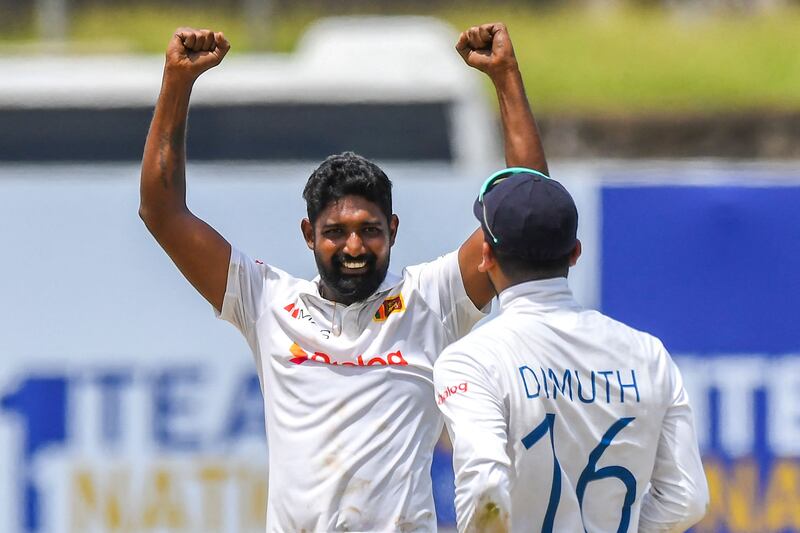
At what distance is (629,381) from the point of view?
10.5 feet

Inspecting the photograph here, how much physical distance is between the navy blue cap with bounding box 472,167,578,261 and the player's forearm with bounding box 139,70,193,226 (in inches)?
37.8

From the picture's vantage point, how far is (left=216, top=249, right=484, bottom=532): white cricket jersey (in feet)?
11.8

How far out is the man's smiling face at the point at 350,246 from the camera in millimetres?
3662

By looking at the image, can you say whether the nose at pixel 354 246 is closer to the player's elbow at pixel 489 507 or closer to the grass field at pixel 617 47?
the player's elbow at pixel 489 507

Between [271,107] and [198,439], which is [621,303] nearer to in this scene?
[198,439]

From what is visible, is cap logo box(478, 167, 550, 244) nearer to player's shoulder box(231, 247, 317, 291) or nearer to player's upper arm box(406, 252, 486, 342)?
player's upper arm box(406, 252, 486, 342)

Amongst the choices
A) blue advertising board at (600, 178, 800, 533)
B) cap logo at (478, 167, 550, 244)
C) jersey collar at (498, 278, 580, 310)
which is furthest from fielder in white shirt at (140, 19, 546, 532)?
blue advertising board at (600, 178, 800, 533)

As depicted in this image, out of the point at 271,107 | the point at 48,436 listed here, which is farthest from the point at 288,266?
the point at 271,107

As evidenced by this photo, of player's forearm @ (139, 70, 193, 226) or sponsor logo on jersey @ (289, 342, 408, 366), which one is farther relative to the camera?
player's forearm @ (139, 70, 193, 226)

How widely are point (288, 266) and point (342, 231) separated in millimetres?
3072

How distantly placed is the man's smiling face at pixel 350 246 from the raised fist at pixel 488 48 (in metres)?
0.48

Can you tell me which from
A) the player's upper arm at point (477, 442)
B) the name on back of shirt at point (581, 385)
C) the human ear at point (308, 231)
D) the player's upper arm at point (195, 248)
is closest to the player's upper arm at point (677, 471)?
the name on back of shirt at point (581, 385)

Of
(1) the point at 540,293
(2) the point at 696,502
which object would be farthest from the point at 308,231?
(2) the point at 696,502

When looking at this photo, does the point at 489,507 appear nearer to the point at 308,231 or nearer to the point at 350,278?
the point at 350,278
